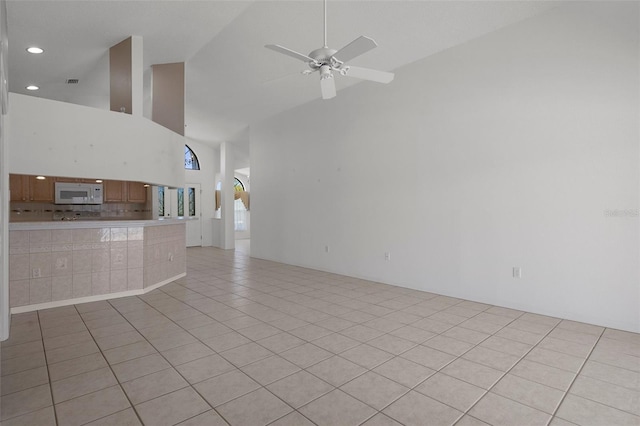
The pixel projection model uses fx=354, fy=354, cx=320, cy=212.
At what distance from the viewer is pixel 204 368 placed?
8.67ft

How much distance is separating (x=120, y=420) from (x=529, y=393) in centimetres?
250

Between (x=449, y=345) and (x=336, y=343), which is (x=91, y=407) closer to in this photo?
(x=336, y=343)

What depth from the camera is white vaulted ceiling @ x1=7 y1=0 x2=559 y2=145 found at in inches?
162

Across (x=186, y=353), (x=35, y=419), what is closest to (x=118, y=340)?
(x=186, y=353)

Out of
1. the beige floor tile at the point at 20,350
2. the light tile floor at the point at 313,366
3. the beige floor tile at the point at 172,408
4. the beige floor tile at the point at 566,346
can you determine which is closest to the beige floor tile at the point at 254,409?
the light tile floor at the point at 313,366

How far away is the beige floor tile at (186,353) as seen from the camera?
2.80 metres

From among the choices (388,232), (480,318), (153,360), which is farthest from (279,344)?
(388,232)

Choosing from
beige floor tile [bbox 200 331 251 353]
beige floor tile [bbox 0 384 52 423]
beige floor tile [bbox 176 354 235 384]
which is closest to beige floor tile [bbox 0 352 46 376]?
beige floor tile [bbox 0 384 52 423]

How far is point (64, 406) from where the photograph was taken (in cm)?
213

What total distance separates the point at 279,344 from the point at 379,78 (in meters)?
2.55

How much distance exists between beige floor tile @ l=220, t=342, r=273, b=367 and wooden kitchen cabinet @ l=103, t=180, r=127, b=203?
5055 millimetres

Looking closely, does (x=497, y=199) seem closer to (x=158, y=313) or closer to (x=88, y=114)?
(x=158, y=313)

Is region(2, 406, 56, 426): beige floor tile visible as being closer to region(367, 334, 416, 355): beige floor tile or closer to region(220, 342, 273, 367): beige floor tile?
region(220, 342, 273, 367): beige floor tile

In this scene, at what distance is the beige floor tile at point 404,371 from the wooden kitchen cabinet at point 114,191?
19.9ft
